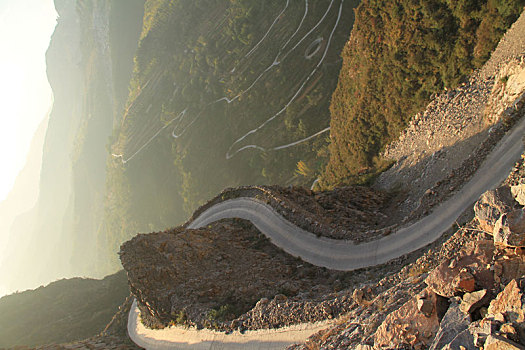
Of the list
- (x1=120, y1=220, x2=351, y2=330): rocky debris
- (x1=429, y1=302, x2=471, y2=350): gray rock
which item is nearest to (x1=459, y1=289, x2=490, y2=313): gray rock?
(x1=429, y1=302, x2=471, y2=350): gray rock

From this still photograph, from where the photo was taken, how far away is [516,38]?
19.0m

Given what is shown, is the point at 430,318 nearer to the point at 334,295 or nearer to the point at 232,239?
the point at 334,295

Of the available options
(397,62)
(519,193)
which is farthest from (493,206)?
(397,62)

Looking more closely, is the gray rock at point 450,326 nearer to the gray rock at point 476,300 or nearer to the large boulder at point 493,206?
the gray rock at point 476,300

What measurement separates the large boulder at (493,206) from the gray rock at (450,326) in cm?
245

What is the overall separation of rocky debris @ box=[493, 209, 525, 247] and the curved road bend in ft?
25.8

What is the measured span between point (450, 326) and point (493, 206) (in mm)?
3110

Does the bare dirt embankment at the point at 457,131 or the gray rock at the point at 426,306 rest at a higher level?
the bare dirt embankment at the point at 457,131

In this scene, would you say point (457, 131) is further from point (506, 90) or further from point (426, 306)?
point (426, 306)

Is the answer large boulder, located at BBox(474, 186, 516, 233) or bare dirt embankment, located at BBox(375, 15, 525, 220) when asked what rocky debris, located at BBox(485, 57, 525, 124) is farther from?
large boulder, located at BBox(474, 186, 516, 233)

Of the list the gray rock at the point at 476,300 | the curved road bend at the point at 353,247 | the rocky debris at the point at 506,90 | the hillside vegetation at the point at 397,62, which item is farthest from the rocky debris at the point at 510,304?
the hillside vegetation at the point at 397,62

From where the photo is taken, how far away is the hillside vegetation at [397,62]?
865 inches

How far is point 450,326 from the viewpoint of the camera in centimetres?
695

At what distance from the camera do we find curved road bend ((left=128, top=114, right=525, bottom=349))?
15031 millimetres
